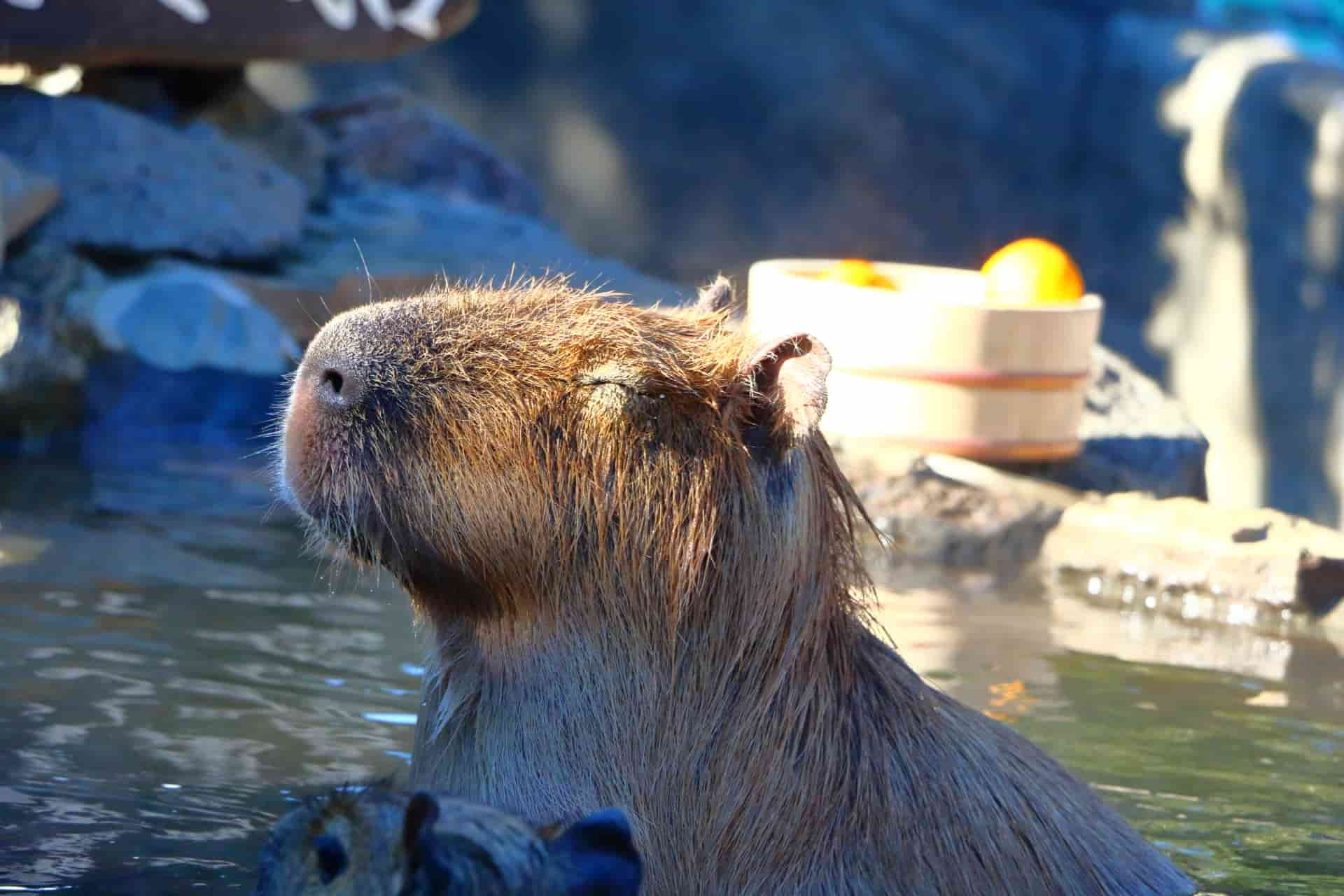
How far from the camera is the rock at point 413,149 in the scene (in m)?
10.1

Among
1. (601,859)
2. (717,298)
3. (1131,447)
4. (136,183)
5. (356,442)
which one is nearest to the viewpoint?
(601,859)

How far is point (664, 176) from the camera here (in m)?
12.9

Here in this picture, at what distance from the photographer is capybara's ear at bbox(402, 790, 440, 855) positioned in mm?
1799

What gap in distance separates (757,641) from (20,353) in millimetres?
4616

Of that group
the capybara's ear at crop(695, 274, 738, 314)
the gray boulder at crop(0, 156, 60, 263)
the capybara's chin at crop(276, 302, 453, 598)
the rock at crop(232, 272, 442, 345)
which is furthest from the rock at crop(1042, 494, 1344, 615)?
the gray boulder at crop(0, 156, 60, 263)

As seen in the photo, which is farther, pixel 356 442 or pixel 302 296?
pixel 302 296

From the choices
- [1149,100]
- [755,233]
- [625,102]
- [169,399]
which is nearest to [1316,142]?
[1149,100]

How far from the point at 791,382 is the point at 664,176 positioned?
10.8 m

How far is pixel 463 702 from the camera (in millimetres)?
2285

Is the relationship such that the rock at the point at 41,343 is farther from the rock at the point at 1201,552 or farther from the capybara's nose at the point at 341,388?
the capybara's nose at the point at 341,388

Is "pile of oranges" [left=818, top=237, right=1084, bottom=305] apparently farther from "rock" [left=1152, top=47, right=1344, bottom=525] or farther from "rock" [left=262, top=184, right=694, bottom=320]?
"rock" [left=1152, top=47, right=1344, bottom=525]

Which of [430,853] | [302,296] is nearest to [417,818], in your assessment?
[430,853]

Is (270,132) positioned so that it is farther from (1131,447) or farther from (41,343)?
(1131,447)

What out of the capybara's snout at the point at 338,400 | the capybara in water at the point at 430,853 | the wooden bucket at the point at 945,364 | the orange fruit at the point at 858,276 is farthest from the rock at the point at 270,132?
the capybara in water at the point at 430,853
